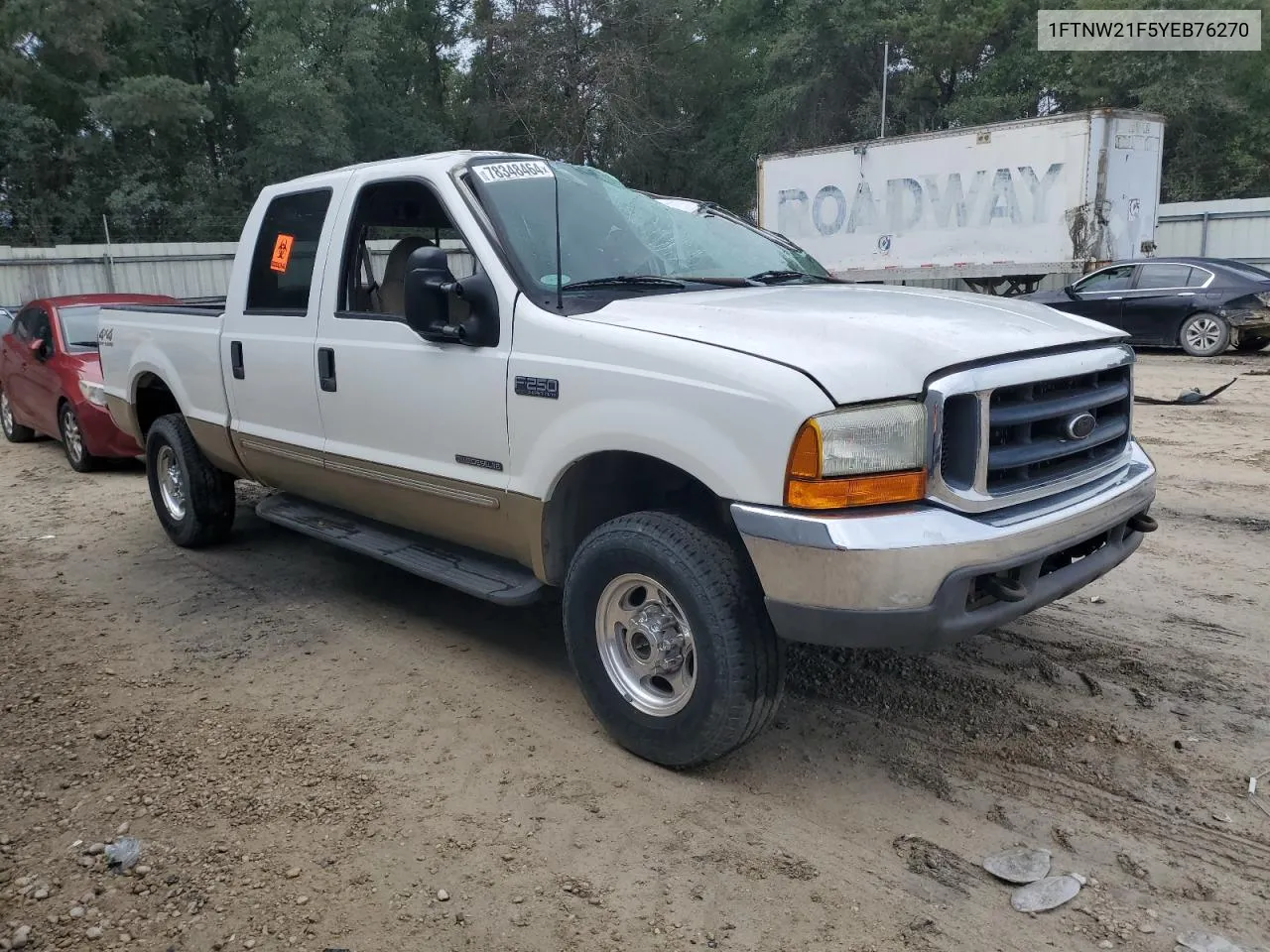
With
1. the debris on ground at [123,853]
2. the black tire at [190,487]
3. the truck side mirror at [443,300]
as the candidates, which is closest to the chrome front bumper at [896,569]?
the truck side mirror at [443,300]

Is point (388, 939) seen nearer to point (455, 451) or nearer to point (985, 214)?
point (455, 451)

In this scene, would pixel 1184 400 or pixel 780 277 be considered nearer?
pixel 780 277

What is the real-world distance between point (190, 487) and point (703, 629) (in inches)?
162

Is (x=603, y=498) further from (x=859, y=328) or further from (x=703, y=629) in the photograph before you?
(x=859, y=328)

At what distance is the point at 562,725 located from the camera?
3.89m

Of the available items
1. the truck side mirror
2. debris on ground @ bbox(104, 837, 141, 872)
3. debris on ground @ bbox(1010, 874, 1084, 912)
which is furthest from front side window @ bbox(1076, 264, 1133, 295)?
debris on ground @ bbox(104, 837, 141, 872)

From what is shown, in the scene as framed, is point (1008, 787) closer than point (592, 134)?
Yes

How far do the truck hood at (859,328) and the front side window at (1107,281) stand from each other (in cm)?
1251

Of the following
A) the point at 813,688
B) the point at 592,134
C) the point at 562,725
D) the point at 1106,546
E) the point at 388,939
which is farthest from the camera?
the point at 592,134

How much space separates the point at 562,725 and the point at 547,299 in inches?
63.4

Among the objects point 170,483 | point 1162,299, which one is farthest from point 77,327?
point 1162,299

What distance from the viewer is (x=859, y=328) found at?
3191 millimetres

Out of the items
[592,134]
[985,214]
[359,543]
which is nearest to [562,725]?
[359,543]

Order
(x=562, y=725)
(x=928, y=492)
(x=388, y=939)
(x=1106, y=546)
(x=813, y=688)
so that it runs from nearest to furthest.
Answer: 1. (x=388, y=939)
2. (x=928, y=492)
3. (x=1106, y=546)
4. (x=562, y=725)
5. (x=813, y=688)
